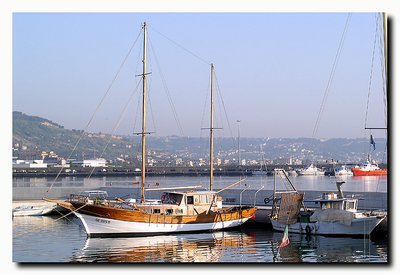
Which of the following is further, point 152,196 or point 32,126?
point 32,126

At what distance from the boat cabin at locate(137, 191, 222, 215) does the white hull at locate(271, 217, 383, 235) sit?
10.9 ft

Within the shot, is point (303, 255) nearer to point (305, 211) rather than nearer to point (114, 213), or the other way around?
point (305, 211)

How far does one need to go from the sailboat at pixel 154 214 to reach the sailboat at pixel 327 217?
93.6 inches

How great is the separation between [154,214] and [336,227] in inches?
286

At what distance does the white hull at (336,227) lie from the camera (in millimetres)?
27438

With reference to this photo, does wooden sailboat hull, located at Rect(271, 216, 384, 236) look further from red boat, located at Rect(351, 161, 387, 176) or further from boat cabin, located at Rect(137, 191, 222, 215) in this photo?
red boat, located at Rect(351, 161, 387, 176)

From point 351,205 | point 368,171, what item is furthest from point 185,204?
point 368,171

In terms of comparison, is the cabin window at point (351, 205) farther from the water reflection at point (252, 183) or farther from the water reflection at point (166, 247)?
the water reflection at point (252, 183)

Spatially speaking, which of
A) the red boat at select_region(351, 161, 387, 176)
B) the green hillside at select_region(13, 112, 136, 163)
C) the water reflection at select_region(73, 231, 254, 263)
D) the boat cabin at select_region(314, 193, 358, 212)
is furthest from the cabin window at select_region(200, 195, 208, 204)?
the green hillside at select_region(13, 112, 136, 163)

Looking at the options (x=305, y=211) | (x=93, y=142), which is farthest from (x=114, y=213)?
(x=93, y=142)

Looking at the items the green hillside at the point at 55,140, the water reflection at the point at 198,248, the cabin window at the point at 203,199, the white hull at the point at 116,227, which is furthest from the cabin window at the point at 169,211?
the green hillside at the point at 55,140

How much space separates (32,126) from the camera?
15988 centimetres

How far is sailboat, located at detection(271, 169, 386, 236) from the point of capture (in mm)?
27859

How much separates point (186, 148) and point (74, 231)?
145 metres
